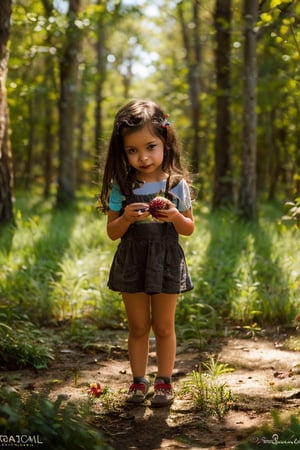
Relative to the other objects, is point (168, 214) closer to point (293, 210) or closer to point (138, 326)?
point (138, 326)

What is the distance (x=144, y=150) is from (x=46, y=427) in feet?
5.60

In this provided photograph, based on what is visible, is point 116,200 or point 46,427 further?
point 116,200

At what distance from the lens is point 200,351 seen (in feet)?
15.6

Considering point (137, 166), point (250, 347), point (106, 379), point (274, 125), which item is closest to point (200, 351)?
point (250, 347)

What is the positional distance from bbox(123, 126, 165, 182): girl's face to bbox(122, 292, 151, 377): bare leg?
29.7 inches

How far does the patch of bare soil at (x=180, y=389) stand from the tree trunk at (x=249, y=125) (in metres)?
5.22

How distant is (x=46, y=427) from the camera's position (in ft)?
8.09

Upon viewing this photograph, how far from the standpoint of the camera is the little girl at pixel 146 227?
11.8ft

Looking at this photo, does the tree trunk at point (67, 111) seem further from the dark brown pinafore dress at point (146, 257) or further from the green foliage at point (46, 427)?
the green foliage at point (46, 427)

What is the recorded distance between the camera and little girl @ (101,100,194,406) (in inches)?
142

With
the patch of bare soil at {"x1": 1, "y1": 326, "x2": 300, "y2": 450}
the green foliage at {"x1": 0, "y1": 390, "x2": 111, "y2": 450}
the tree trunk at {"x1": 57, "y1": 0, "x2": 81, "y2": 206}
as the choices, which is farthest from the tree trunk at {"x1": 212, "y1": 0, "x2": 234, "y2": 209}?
the green foliage at {"x1": 0, "y1": 390, "x2": 111, "y2": 450}

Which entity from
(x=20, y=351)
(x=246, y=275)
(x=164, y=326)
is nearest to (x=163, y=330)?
(x=164, y=326)

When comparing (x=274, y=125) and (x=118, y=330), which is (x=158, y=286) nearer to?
(x=118, y=330)

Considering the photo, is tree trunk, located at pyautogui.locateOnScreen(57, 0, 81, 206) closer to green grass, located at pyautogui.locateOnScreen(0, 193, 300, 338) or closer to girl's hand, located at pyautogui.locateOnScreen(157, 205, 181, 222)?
green grass, located at pyautogui.locateOnScreen(0, 193, 300, 338)
